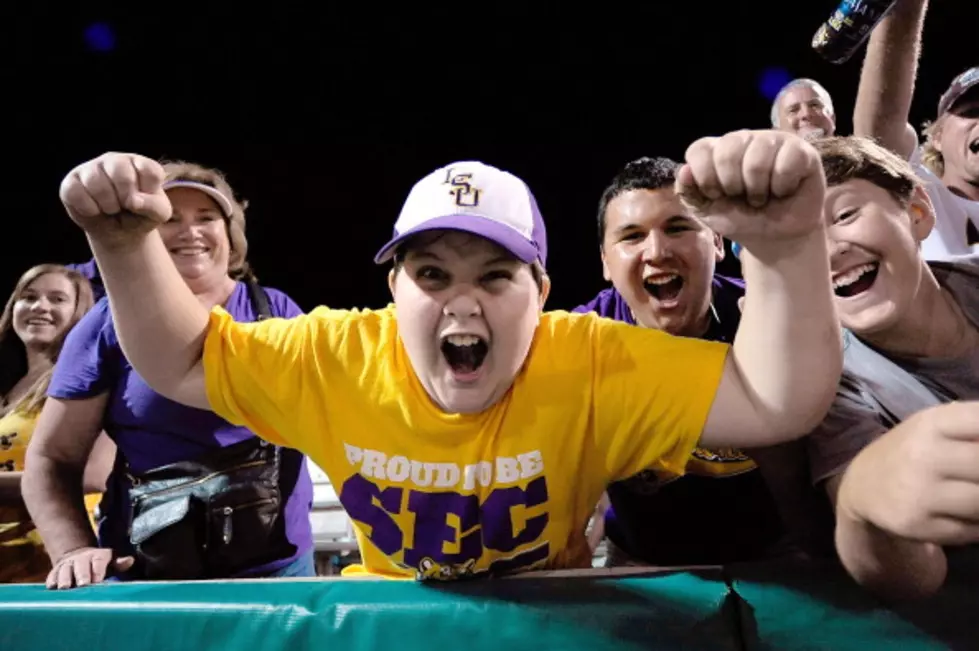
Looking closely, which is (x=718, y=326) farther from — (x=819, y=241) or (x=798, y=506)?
(x=819, y=241)

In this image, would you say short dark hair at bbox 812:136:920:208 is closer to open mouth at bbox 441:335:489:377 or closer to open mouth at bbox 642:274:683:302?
open mouth at bbox 642:274:683:302

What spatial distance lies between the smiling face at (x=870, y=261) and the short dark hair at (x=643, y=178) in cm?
35

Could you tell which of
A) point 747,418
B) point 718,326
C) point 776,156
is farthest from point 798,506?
point 776,156

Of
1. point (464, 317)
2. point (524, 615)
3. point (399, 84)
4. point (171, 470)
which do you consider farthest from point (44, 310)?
point (399, 84)

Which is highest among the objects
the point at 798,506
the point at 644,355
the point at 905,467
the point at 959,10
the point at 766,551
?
the point at 959,10

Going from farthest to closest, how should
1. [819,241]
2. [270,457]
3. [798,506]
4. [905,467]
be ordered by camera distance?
[270,457] < [798,506] < [819,241] < [905,467]

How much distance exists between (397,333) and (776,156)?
2.10ft

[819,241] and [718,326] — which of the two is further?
[718,326]

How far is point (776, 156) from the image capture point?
30.8 inches

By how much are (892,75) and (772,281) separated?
1.24 m

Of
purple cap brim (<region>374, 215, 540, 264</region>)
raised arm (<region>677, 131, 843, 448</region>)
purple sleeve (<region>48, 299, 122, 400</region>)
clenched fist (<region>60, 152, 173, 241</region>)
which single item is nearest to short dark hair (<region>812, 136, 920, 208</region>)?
raised arm (<region>677, 131, 843, 448</region>)

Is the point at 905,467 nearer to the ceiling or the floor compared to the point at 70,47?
nearer to the floor

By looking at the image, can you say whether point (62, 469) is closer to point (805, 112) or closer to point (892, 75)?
point (892, 75)

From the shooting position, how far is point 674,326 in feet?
4.78
